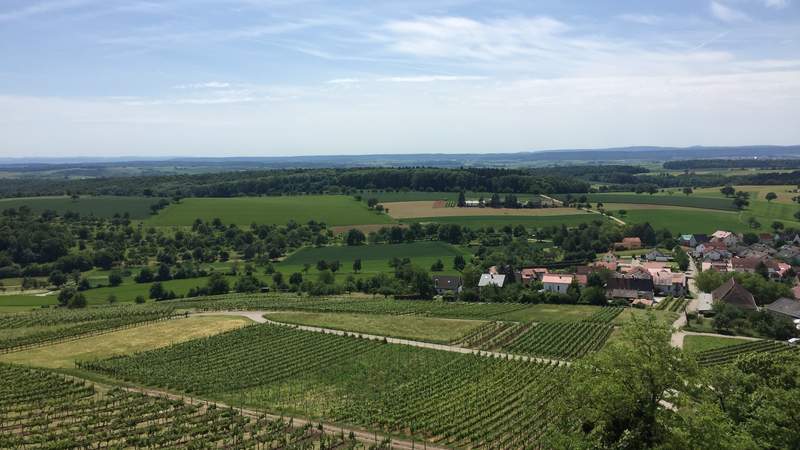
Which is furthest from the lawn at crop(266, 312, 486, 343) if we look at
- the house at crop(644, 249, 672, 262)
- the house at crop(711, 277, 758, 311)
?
the house at crop(644, 249, 672, 262)

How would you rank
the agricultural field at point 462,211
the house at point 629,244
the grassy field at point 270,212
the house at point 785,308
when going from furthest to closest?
the agricultural field at point 462,211 < the grassy field at point 270,212 < the house at point 629,244 < the house at point 785,308

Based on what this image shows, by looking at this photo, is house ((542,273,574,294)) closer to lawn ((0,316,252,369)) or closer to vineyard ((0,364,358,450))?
lawn ((0,316,252,369))

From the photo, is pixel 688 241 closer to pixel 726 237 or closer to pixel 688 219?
pixel 726 237

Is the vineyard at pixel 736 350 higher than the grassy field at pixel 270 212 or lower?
lower

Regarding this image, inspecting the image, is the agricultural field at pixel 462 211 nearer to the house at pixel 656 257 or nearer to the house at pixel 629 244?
the house at pixel 629 244

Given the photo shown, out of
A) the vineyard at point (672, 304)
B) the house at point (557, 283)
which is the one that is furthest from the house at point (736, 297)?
the house at point (557, 283)

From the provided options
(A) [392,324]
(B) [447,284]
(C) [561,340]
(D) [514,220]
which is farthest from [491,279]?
(D) [514,220]

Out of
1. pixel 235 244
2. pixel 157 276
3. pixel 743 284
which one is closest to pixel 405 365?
pixel 743 284

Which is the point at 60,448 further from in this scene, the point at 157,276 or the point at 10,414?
the point at 157,276
